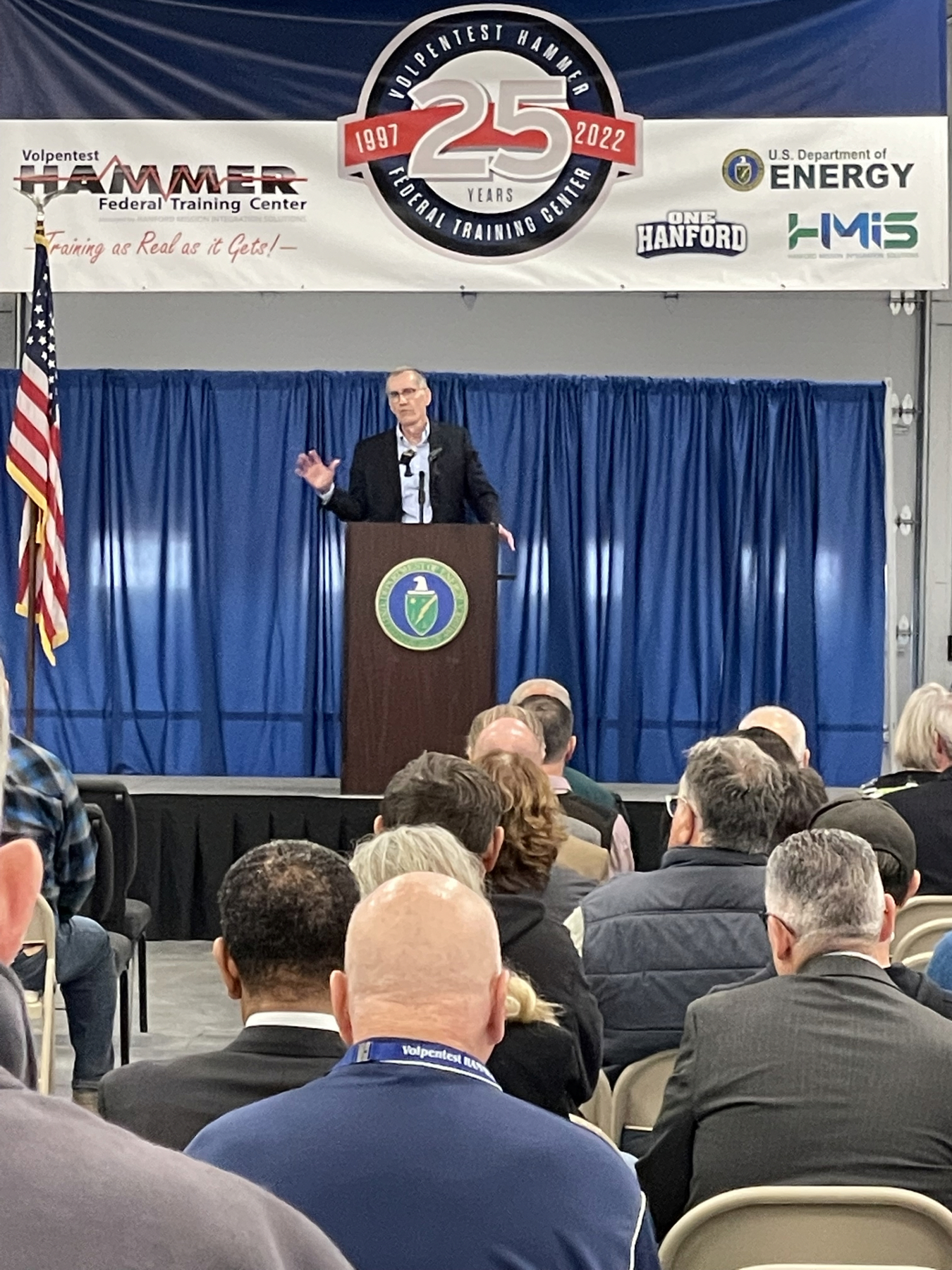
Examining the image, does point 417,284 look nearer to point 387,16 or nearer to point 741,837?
point 387,16

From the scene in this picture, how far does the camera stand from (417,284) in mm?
7352

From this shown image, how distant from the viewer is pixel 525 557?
396 inches

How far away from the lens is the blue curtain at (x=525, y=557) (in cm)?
1000

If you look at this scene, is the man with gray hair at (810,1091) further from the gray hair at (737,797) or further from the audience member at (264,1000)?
the gray hair at (737,797)

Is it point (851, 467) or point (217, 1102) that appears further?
point (851, 467)

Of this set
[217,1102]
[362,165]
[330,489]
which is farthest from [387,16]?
[217,1102]

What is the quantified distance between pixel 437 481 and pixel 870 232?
2.13 m

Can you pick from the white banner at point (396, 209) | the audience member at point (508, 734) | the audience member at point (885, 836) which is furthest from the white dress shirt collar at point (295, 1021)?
the white banner at point (396, 209)

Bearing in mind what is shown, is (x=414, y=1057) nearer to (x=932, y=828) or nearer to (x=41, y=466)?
(x=932, y=828)

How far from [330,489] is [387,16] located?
2.24 metres

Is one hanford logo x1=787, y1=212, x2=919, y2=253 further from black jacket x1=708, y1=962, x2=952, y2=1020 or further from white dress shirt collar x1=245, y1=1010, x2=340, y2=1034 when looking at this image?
white dress shirt collar x1=245, y1=1010, x2=340, y2=1034

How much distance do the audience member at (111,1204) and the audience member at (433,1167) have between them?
38.7 inches

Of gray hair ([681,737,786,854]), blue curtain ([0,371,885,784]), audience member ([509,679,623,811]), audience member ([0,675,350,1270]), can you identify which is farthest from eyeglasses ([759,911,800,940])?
blue curtain ([0,371,885,784])

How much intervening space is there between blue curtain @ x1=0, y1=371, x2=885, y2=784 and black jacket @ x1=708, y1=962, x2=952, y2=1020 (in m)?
7.23
